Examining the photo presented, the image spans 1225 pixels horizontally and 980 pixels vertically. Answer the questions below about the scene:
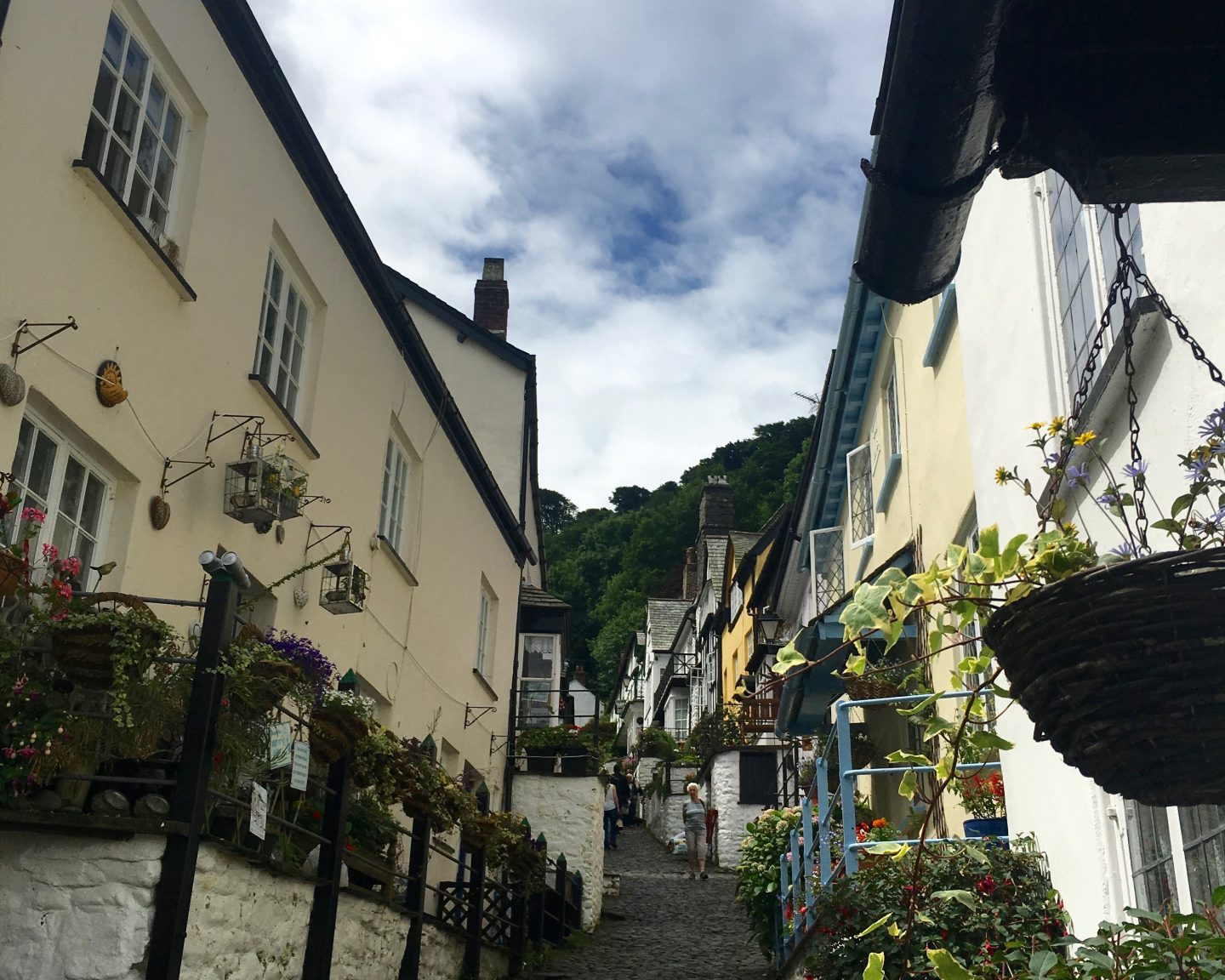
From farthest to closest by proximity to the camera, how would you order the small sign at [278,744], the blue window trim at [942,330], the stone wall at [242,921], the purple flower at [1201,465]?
the blue window trim at [942,330], the small sign at [278,744], the stone wall at [242,921], the purple flower at [1201,465]

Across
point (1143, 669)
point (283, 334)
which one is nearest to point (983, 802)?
point (283, 334)

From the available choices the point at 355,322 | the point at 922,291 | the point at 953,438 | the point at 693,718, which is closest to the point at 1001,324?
the point at 953,438

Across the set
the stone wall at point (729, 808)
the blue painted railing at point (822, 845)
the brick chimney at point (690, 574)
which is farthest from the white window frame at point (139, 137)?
the brick chimney at point (690, 574)

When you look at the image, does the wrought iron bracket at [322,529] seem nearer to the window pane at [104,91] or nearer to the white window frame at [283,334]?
the white window frame at [283,334]

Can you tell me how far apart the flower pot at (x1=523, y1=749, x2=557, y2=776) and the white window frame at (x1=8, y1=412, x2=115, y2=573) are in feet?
35.0

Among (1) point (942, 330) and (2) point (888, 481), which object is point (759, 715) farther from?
(1) point (942, 330)

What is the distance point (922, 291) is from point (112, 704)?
408 centimetres

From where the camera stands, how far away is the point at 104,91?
685cm

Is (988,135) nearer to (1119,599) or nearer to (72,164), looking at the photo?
(1119,599)

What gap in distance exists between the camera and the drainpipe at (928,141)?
1.89 metres

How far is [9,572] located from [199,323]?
3.09 m

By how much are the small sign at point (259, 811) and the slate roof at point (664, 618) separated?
45.5 meters

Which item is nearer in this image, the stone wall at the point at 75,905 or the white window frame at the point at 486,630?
the stone wall at the point at 75,905

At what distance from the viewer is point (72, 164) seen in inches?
248
